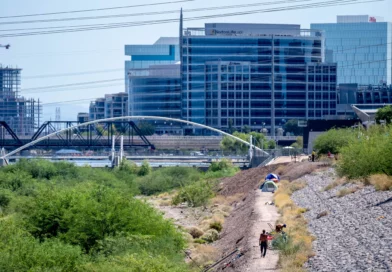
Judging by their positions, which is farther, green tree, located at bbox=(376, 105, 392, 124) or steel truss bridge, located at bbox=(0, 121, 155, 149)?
steel truss bridge, located at bbox=(0, 121, 155, 149)

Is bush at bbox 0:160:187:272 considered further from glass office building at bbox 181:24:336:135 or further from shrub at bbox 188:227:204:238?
glass office building at bbox 181:24:336:135

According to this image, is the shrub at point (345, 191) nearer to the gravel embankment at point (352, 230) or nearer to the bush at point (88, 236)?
the gravel embankment at point (352, 230)

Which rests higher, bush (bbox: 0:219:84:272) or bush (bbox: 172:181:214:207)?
bush (bbox: 0:219:84:272)

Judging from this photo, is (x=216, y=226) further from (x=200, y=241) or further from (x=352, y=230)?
(x=352, y=230)

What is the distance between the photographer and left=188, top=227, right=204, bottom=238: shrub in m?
50.5

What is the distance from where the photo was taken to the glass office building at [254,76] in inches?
7539

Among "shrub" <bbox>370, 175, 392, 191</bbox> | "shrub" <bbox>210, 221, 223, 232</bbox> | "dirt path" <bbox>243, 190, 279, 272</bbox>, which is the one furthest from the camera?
"shrub" <bbox>210, 221, 223, 232</bbox>

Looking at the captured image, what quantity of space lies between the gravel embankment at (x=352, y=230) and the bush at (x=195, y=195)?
2218 centimetres

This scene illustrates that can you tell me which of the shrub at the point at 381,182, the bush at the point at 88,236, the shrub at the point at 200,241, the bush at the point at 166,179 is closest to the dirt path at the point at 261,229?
the bush at the point at 88,236

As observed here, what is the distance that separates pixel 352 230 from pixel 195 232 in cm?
1561

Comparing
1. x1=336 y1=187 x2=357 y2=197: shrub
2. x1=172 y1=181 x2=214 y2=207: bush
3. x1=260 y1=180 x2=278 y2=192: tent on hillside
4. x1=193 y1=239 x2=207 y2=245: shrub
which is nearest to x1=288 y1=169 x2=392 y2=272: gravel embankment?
x1=336 y1=187 x2=357 y2=197: shrub

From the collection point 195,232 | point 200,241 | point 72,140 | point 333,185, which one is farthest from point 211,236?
point 72,140

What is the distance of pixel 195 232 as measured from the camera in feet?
168

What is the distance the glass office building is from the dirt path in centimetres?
12537
